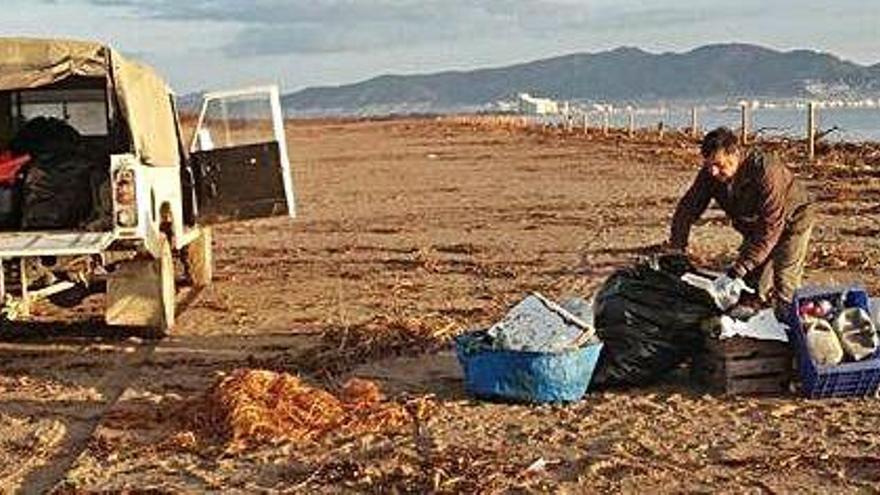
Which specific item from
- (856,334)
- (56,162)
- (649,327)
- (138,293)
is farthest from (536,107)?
(856,334)

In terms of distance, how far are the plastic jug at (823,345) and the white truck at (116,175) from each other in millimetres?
5092

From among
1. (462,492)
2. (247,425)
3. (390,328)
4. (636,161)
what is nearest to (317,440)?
(247,425)

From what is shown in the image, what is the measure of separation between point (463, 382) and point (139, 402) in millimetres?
2062

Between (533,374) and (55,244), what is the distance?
434 centimetres

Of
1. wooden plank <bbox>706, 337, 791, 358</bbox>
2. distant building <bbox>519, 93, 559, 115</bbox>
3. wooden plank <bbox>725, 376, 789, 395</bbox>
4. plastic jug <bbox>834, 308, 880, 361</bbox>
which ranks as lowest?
distant building <bbox>519, 93, 559, 115</bbox>

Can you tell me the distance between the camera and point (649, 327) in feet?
28.1

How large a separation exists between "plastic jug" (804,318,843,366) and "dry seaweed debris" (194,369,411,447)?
2.35 meters

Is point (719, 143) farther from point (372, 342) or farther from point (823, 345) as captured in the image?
point (372, 342)

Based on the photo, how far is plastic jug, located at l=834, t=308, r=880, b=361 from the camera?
808 centimetres

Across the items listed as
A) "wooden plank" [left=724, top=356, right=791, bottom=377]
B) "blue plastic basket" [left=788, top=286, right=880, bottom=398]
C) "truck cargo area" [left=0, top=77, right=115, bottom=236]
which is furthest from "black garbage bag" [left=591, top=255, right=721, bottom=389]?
"truck cargo area" [left=0, top=77, right=115, bottom=236]

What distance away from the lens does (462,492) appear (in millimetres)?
6613

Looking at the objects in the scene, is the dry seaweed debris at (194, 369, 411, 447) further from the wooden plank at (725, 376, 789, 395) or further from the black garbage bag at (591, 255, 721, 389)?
the wooden plank at (725, 376, 789, 395)

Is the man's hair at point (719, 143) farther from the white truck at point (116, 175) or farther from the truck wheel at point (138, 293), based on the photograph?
the truck wheel at point (138, 293)

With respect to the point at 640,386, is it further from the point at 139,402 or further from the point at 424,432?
the point at 139,402
